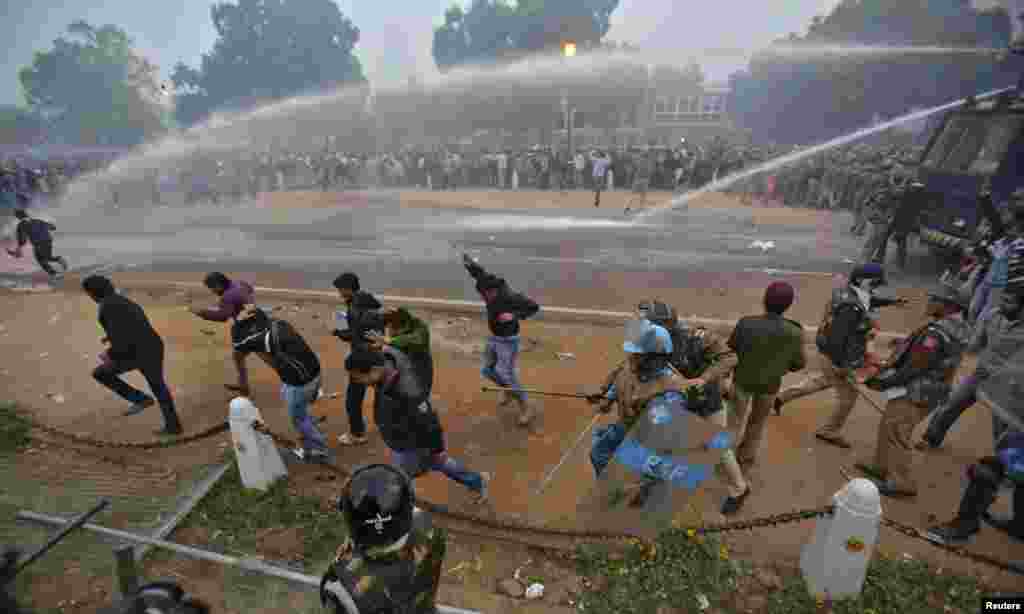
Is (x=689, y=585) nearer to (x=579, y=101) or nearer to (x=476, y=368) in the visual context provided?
(x=476, y=368)

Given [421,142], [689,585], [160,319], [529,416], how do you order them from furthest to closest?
[421,142] < [160,319] < [529,416] < [689,585]

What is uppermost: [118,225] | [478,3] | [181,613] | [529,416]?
Answer: [478,3]

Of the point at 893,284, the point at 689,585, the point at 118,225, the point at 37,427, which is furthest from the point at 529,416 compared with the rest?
the point at 118,225

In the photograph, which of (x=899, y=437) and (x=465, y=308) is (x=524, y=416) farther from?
(x=465, y=308)

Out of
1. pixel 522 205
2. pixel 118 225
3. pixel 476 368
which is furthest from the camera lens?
pixel 522 205

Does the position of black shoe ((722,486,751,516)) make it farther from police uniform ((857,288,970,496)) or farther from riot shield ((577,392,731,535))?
police uniform ((857,288,970,496))

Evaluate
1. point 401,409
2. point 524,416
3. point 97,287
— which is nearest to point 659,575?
point 401,409

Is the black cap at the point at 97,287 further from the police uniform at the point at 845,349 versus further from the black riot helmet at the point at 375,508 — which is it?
the police uniform at the point at 845,349

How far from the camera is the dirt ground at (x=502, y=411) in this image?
12.4 feet

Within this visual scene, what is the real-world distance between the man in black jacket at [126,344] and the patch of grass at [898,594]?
517cm

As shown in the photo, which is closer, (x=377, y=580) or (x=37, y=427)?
(x=377, y=580)

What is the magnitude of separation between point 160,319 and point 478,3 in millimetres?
42736

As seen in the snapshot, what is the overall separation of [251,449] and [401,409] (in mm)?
1542

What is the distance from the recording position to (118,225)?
1766 centimetres
